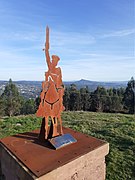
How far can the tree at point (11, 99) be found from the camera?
23.3 metres

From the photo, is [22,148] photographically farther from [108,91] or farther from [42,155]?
[108,91]

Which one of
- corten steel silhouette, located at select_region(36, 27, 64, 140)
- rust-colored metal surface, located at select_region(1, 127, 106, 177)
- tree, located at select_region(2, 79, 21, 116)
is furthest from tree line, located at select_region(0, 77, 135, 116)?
corten steel silhouette, located at select_region(36, 27, 64, 140)

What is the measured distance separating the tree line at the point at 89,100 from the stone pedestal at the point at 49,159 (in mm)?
21260

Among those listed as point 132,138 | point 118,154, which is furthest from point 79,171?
point 132,138

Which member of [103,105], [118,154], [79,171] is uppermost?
[79,171]

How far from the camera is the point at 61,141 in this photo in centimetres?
303

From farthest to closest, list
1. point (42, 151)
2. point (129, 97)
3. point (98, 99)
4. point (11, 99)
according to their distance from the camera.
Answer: point (98, 99), point (129, 97), point (11, 99), point (42, 151)

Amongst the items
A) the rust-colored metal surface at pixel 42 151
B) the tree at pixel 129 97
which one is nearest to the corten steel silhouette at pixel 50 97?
the rust-colored metal surface at pixel 42 151

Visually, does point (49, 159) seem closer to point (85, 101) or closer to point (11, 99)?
point (11, 99)

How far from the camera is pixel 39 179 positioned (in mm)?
2141

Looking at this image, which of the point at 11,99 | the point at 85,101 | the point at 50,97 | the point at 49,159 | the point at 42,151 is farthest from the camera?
the point at 85,101

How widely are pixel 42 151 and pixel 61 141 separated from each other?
0.41 metres

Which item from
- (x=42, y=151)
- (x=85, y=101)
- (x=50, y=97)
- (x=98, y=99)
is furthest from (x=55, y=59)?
(x=85, y=101)

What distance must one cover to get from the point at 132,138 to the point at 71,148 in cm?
319
